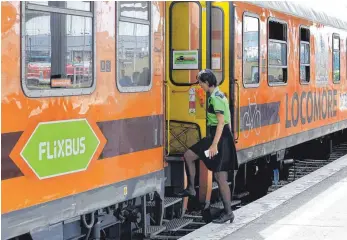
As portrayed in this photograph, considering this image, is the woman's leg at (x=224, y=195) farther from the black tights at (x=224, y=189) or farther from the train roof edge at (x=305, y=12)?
the train roof edge at (x=305, y=12)

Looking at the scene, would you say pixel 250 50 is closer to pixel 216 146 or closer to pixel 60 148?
pixel 216 146

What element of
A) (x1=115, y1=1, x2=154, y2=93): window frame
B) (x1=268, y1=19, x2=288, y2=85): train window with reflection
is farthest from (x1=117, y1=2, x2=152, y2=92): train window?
(x1=268, y1=19, x2=288, y2=85): train window with reflection

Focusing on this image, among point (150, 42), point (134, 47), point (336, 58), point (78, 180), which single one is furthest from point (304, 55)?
point (78, 180)

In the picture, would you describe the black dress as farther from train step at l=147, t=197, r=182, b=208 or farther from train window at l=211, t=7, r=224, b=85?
train window at l=211, t=7, r=224, b=85

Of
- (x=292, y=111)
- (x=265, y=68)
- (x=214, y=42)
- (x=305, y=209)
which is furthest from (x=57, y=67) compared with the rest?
(x=292, y=111)

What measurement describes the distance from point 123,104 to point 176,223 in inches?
82.1

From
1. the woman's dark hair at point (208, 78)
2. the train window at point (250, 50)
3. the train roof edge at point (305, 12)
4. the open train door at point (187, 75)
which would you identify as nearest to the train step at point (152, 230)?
the open train door at point (187, 75)

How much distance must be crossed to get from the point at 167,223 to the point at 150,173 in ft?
3.83

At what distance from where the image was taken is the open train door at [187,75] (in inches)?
339

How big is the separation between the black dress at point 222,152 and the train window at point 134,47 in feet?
3.63

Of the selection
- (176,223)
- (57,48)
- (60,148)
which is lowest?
(176,223)

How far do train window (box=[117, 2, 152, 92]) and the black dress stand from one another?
1.11 metres

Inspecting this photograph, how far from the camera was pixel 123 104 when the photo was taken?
6676 mm

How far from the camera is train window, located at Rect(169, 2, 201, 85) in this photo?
28.1ft
